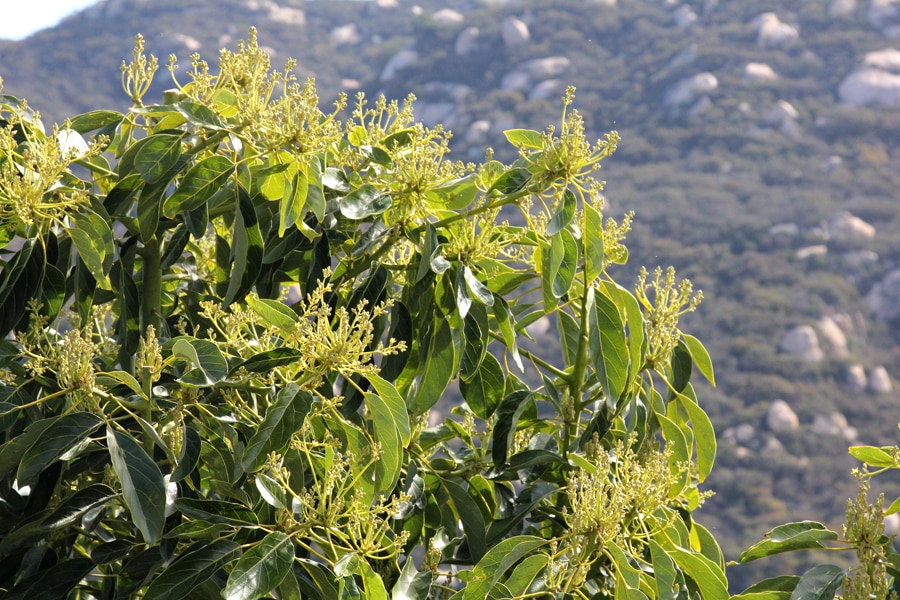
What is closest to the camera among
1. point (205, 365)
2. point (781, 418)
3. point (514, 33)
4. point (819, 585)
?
point (205, 365)

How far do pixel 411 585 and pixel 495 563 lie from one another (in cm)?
13

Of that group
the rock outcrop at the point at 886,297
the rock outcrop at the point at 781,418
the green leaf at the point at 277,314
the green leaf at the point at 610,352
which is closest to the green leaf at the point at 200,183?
the green leaf at the point at 277,314

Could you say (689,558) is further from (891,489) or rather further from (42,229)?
(891,489)

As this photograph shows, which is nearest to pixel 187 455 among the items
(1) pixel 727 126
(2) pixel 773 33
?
(1) pixel 727 126

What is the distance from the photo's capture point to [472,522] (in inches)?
70.2

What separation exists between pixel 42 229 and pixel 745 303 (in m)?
32.9

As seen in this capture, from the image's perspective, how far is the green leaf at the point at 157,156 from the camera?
1.62 meters

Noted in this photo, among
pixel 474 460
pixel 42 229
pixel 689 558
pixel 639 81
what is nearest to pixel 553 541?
pixel 689 558

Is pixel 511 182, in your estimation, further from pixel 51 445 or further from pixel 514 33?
pixel 514 33

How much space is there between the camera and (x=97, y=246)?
1.58m

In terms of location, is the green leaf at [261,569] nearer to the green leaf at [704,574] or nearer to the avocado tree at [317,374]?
the avocado tree at [317,374]

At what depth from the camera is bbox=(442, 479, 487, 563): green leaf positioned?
5.80 ft

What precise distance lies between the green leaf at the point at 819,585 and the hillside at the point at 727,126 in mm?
20552

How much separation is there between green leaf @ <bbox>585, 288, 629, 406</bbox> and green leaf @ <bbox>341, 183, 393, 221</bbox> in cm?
38
